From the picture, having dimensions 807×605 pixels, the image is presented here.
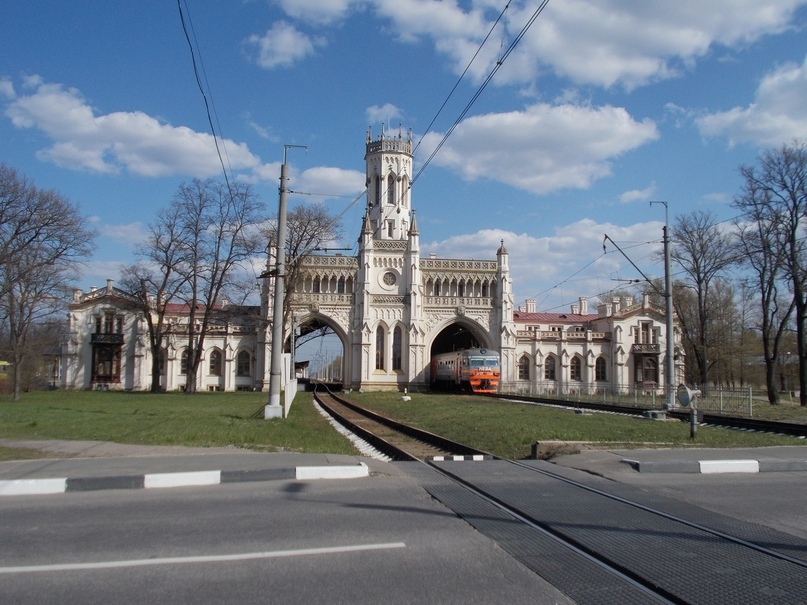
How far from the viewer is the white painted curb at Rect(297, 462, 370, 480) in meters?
10.6

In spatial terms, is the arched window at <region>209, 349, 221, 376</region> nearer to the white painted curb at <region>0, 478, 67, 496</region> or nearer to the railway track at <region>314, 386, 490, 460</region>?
the railway track at <region>314, 386, 490, 460</region>

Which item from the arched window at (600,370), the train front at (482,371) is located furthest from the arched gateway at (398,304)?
the train front at (482,371)

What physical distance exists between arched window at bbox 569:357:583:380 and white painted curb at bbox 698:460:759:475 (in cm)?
5655

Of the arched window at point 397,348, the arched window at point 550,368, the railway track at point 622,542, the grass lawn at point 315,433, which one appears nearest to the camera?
the railway track at point 622,542

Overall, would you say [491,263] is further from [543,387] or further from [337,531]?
[337,531]

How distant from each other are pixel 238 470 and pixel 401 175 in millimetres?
67248

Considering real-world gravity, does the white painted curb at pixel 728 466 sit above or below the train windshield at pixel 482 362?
below

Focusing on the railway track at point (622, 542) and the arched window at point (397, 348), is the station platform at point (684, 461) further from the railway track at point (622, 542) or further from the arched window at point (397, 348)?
the arched window at point (397, 348)

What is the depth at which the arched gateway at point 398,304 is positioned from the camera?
→ 6431 centimetres

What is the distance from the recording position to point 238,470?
1039 cm

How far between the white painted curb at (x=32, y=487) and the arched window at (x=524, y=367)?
6068 centimetres

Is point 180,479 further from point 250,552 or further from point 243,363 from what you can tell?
point 243,363

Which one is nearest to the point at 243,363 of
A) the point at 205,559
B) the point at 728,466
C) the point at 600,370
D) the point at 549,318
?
the point at 549,318

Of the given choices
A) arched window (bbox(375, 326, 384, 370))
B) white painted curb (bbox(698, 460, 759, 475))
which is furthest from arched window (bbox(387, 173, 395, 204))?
white painted curb (bbox(698, 460, 759, 475))
